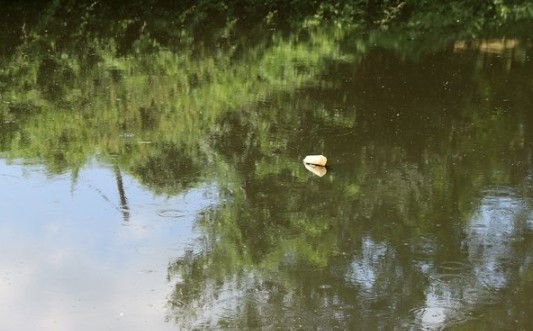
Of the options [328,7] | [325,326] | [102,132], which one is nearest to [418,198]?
[325,326]

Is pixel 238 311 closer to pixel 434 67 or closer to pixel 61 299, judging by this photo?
pixel 61 299

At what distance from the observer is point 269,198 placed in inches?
244

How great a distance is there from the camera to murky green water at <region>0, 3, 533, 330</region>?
479 cm

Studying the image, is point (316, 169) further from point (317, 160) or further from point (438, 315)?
point (438, 315)

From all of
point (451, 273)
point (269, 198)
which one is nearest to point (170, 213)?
point (269, 198)

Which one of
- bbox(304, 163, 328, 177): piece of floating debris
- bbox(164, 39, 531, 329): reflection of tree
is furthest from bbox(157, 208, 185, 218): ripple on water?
bbox(304, 163, 328, 177): piece of floating debris

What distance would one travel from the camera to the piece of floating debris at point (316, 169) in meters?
6.62

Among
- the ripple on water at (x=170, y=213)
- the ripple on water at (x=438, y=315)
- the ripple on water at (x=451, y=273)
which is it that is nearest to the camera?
the ripple on water at (x=438, y=315)

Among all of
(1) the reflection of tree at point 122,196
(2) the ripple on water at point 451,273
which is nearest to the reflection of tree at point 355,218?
(2) the ripple on water at point 451,273

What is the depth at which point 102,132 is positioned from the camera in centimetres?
782

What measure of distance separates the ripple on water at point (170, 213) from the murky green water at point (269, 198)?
23mm

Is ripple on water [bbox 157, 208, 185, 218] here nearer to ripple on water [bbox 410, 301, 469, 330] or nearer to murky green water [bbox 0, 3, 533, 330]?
murky green water [bbox 0, 3, 533, 330]

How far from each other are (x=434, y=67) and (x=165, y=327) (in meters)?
6.53

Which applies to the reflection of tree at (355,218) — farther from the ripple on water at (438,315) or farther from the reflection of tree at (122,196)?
the reflection of tree at (122,196)
